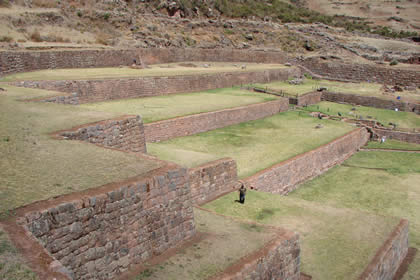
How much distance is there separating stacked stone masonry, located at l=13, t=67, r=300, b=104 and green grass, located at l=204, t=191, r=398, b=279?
24.7 feet

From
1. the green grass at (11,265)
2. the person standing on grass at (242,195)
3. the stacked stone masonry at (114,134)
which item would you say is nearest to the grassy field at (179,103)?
the stacked stone masonry at (114,134)

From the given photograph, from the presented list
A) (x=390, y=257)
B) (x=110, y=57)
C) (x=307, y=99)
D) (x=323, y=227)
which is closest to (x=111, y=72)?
(x=110, y=57)

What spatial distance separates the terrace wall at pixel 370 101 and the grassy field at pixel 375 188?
809 centimetres

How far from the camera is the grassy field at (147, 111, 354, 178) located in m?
13.0

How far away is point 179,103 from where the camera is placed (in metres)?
21.3

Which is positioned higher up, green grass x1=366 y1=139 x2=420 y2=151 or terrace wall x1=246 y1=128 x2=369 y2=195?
terrace wall x1=246 y1=128 x2=369 y2=195

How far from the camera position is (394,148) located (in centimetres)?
2077

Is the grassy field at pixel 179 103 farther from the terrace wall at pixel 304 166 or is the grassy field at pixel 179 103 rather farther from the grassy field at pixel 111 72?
the terrace wall at pixel 304 166

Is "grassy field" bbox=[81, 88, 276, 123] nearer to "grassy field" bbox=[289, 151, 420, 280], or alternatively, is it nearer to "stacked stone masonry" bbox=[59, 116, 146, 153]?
"stacked stone masonry" bbox=[59, 116, 146, 153]

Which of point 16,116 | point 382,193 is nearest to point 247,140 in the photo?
point 382,193

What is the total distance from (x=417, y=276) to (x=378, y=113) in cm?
1783

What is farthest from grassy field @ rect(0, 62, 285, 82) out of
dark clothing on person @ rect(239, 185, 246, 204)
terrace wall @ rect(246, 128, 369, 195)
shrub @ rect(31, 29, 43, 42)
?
dark clothing on person @ rect(239, 185, 246, 204)

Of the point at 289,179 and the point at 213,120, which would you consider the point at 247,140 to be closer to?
the point at 213,120

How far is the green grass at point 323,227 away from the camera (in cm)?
872
